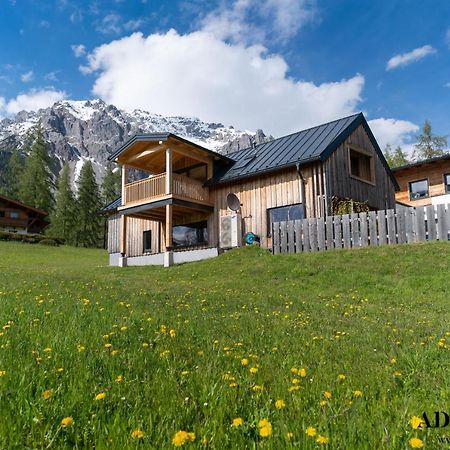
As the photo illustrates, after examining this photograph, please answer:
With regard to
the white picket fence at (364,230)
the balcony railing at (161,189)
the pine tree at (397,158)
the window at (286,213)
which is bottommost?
the white picket fence at (364,230)

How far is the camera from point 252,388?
9.06ft

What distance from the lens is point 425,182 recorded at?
2753 cm

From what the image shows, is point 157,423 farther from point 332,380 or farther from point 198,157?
point 198,157

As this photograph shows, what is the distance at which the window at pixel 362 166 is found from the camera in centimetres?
2029

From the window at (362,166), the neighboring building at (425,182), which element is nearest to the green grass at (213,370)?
the window at (362,166)

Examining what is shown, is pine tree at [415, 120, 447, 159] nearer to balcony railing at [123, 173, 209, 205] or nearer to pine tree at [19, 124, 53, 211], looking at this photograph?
balcony railing at [123, 173, 209, 205]

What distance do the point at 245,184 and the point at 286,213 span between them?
112 inches

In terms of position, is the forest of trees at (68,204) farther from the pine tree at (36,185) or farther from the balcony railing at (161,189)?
the balcony railing at (161,189)

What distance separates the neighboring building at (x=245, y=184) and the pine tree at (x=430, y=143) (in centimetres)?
2368

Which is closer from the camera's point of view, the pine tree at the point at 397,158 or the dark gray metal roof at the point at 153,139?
the dark gray metal roof at the point at 153,139

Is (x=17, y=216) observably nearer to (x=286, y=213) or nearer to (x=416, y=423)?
(x=286, y=213)

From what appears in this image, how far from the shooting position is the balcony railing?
19264 millimetres

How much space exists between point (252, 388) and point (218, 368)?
54cm

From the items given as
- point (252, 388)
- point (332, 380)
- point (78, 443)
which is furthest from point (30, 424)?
point (332, 380)
